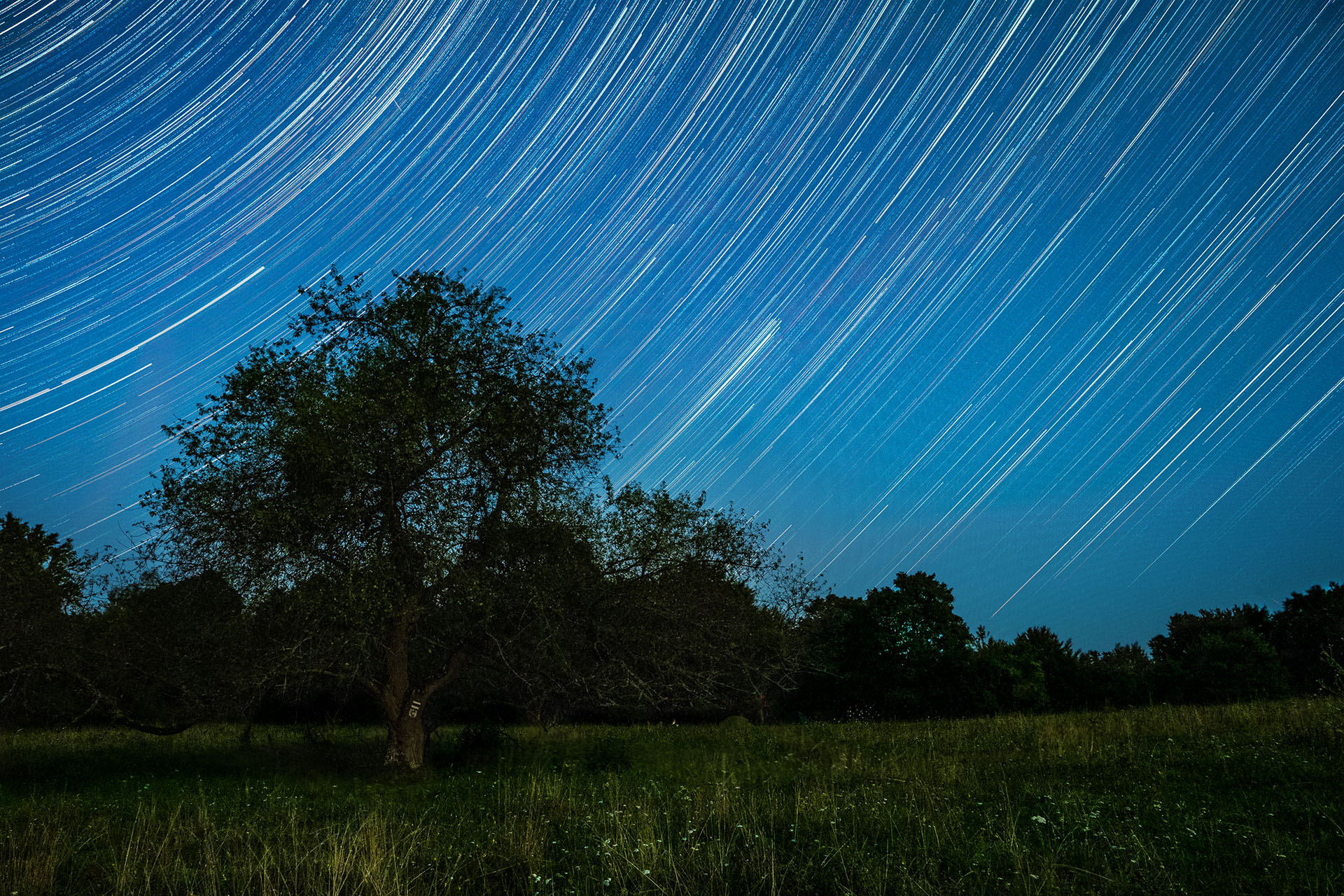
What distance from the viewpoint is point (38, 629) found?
15508mm

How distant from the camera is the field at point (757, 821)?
6.42 meters

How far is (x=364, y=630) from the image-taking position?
14.6 metres

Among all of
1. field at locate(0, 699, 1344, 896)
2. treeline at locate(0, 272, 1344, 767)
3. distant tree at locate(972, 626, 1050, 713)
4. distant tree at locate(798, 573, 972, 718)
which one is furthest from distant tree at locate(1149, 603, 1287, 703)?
treeline at locate(0, 272, 1344, 767)

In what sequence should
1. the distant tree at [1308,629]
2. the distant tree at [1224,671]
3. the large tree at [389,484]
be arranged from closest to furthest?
the large tree at [389,484], the distant tree at [1224,671], the distant tree at [1308,629]

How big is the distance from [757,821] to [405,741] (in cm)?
1059

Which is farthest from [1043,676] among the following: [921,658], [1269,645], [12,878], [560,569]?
[12,878]

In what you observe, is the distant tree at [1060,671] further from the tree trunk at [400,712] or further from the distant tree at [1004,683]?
the tree trunk at [400,712]

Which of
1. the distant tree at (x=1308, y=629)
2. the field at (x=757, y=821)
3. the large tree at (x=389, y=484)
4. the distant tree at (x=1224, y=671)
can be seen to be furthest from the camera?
the distant tree at (x=1308, y=629)

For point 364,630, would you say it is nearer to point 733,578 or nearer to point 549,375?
point 549,375

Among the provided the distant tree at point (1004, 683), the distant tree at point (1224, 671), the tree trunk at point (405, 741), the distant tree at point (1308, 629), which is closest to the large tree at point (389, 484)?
the tree trunk at point (405, 741)

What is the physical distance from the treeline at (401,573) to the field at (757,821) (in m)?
1.90

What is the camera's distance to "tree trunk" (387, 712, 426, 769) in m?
16.1

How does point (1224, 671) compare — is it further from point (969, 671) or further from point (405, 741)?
point (405, 741)

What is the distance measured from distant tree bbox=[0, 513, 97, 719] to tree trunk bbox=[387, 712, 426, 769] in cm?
634
